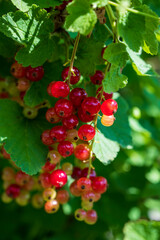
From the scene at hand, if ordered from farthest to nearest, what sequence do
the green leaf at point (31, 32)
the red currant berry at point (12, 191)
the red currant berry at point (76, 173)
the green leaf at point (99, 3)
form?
the red currant berry at point (12, 191) → the red currant berry at point (76, 173) → the green leaf at point (31, 32) → the green leaf at point (99, 3)

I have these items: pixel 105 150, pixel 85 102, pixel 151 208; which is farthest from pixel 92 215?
pixel 151 208

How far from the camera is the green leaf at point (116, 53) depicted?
2.39ft

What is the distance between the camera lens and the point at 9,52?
36.4 inches

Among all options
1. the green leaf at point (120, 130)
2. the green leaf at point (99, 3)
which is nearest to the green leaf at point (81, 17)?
the green leaf at point (99, 3)

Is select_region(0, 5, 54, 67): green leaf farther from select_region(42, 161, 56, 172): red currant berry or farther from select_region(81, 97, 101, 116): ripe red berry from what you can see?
select_region(42, 161, 56, 172): red currant berry

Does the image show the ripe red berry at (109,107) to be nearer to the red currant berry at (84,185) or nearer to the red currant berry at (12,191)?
the red currant berry at (84,185)

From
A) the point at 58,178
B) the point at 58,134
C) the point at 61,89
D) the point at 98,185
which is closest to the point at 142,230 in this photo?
the point at 98,185

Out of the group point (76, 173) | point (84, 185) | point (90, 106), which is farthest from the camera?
point (76, 173)

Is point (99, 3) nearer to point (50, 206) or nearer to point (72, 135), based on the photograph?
point (72, 135)

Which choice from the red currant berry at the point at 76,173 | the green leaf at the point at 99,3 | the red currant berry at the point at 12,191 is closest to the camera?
the green leaf at the point at 99,3

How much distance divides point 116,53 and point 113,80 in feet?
0.23

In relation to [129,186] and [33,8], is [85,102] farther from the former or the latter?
[129,186]

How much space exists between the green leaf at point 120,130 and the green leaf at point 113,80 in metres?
0.22

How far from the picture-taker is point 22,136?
0.94 m
